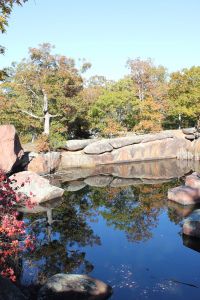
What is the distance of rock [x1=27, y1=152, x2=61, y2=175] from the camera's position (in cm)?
3169

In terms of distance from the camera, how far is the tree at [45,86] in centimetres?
3581

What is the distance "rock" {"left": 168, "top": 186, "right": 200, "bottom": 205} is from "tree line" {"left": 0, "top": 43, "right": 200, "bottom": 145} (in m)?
16.7

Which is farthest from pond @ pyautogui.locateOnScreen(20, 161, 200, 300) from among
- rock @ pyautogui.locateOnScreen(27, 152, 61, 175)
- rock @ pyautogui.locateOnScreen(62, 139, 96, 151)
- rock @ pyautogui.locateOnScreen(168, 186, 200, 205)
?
rock @ pyautogui.locateOnScreen(62, 139, 96, 151)

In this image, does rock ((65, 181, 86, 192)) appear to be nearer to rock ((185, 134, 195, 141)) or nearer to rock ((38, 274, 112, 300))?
rock ((38, 274, 112, 300))

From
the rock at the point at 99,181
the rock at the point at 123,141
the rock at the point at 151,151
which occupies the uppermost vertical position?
the rock at the point at 123,141

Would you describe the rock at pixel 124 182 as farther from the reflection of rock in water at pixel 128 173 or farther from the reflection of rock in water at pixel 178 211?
the reflection of rock in water at pixel 178 211

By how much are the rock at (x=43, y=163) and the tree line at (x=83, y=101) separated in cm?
261

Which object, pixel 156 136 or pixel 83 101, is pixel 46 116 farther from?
pixel 156 136

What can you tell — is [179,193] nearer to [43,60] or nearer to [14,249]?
[14,249]

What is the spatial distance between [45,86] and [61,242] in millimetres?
22655

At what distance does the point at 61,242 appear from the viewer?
15742 millimetres

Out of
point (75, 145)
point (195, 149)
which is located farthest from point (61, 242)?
point (195, 149)

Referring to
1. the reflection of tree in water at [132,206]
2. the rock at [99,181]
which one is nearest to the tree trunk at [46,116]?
the rock at [99,181]

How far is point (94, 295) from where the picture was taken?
10.6 m
